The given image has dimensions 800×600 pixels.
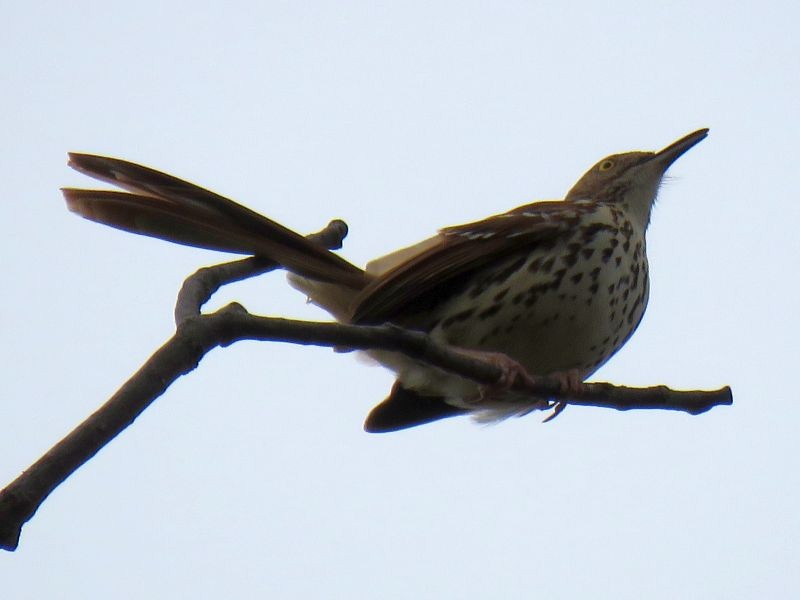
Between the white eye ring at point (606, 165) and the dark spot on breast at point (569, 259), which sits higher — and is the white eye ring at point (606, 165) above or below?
above

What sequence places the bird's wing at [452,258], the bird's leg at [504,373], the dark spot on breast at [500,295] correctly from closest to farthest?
1. the bird's leg at [504,373]
2. the bird's wing at [452,258]
3. the dark spot on breast at [500,295]

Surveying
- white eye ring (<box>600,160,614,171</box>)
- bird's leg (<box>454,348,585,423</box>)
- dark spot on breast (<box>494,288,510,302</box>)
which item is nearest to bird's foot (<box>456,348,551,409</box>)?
bird's leg (<box>454,348,585,423</box>)

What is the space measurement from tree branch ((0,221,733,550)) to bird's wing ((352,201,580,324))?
2.15ft

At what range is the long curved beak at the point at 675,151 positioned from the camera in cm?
592

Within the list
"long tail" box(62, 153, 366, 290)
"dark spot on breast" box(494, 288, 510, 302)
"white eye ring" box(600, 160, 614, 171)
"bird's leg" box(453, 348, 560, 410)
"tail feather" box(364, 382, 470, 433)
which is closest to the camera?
"long tail" box(62, 153, 366, 290)

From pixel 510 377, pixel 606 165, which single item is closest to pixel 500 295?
pixel 510 377

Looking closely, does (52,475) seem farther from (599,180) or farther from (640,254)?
(599,180)

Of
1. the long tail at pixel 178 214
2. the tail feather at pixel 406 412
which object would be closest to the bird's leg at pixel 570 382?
the tail feather at pixel 406 412

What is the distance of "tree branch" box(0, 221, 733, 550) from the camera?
2150 millimetres

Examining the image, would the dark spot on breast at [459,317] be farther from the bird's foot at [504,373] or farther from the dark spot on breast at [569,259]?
the dark spot on breast at [569,259]

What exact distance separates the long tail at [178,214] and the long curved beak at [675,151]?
7.81 ft

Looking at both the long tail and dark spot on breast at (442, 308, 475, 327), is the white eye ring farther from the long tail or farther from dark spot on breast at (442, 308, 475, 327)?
the long tail

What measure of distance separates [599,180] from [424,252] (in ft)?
5.04

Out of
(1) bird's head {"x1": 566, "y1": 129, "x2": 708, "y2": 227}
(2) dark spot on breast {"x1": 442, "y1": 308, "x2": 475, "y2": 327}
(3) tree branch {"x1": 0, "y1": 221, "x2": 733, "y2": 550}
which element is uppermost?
(1) bird's head {"x1": 566, "y1": 129, "x2": 708, "y2": 227}
